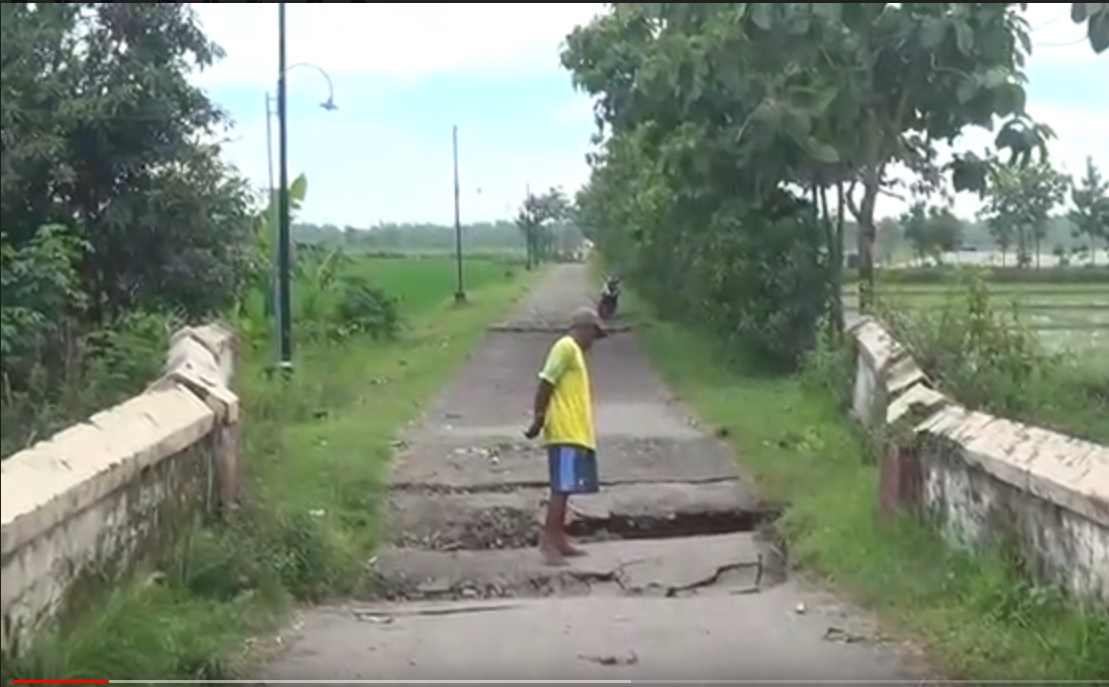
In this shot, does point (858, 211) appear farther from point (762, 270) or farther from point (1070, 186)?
point (1070, 186)

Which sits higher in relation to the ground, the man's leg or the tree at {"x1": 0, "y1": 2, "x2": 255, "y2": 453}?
the tree at {"x1": 0, "y1": 2, "x2": 255, "y2": 453}

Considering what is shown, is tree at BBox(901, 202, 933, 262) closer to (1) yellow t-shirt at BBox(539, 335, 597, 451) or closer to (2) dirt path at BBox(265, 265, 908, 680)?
(2) dirt path at BBox(265, 265, 908, 680)

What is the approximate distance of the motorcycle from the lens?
37.6 m

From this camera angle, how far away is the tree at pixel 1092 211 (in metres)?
10.6

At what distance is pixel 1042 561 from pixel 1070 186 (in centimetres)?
426

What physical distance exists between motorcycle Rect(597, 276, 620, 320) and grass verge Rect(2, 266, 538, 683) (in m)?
19.3

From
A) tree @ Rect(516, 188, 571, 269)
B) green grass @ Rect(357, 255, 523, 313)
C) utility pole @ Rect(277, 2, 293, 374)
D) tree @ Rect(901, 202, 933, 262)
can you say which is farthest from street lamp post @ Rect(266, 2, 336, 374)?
tree @ Rect(516, 188, 571, 269)

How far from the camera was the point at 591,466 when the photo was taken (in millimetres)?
10445

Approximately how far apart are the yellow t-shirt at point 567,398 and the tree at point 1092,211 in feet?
10.3

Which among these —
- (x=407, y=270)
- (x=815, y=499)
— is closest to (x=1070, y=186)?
(x=815, y=499)

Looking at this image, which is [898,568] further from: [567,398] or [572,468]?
[567,398]

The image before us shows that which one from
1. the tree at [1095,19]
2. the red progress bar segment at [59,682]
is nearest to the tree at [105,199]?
the red progress bar segment at [59,682]

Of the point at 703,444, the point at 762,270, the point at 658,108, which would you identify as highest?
the point at 658,108

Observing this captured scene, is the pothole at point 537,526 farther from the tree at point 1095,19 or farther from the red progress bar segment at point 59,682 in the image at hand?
the tree at point 1095,19
